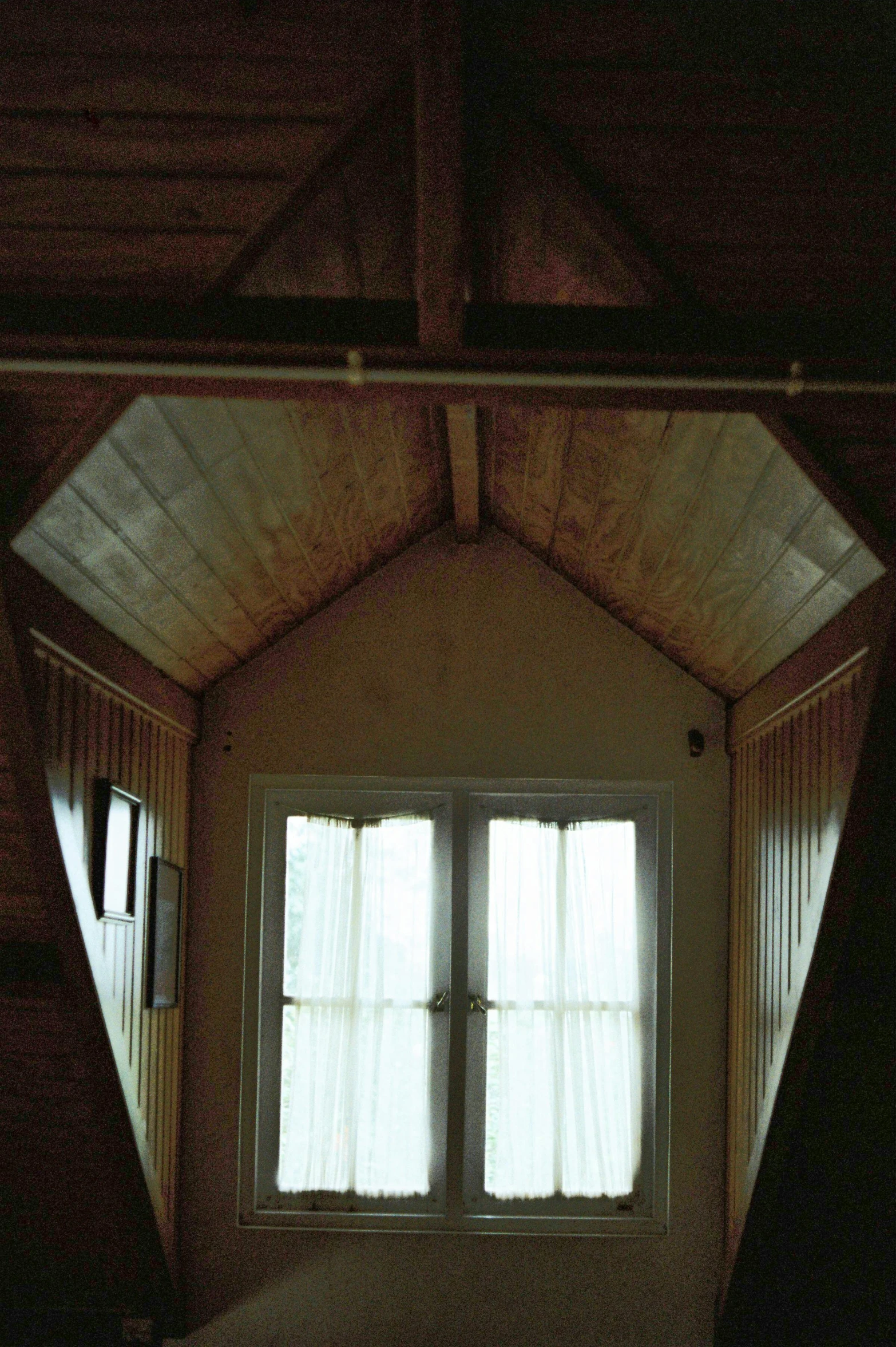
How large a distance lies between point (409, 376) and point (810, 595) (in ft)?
5.04

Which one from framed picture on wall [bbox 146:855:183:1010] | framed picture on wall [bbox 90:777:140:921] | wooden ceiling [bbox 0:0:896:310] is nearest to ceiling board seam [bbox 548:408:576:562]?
wooden ceiling [bbox 0:0:896:310]

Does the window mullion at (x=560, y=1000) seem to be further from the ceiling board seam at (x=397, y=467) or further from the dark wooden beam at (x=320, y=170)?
the dark wooden beam at (x=320, y=170)

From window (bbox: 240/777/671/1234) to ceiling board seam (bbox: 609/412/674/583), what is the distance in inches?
46.7

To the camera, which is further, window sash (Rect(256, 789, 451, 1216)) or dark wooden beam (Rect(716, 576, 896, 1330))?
window sash (Rect(256, 789, 451, 1216))

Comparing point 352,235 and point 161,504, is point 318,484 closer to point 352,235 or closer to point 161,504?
point 161,504

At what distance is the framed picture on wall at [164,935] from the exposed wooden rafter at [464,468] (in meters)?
1.83

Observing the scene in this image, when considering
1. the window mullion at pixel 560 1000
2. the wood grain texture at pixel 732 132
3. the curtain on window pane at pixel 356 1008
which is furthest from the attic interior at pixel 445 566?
the window mullion at pixel 560 1000

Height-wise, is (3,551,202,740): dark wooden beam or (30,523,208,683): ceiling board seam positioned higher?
(30,523,208,683): ceiling board seam

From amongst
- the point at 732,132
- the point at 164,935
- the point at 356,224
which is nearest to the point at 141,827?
the point at 164,935

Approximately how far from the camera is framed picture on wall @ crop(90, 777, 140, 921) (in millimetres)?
3838

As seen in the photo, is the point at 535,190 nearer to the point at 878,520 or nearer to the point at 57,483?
the point at 878,520

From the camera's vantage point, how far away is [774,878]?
436 centimetres

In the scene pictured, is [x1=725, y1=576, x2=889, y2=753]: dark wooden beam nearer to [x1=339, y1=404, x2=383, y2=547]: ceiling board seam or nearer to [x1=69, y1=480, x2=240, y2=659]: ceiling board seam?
[x1=339, y1=404, x2=383, y2=547]: ceiling board seam

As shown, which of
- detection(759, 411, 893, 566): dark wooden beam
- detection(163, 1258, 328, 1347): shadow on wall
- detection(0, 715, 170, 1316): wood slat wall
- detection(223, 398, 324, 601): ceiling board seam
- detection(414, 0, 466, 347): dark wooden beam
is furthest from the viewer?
detection(163, 1258, 328, 1347): shadow on wall
